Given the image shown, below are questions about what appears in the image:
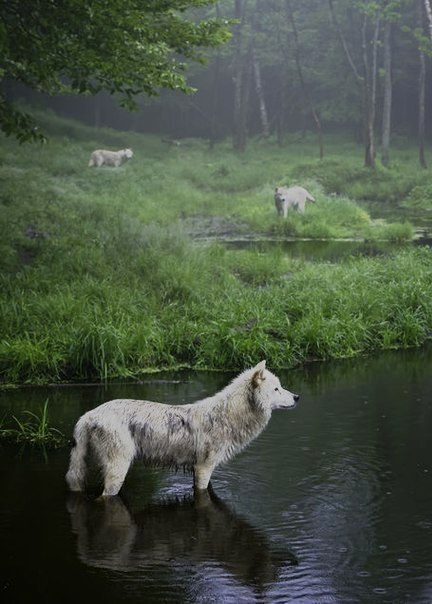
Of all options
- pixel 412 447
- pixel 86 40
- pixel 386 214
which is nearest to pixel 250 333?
pixel 412 447

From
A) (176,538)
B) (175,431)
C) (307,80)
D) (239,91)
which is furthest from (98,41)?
(307,80)

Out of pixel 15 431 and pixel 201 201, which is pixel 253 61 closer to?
pixel 201 201

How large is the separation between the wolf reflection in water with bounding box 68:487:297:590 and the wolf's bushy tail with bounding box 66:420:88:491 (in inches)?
4.8

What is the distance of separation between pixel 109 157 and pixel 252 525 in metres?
17.4

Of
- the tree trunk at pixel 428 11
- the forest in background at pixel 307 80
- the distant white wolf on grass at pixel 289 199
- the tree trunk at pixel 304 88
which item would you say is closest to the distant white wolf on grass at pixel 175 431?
the distant white wolf on grass at pixel 289 199

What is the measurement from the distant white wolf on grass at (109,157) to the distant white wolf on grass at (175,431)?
52.1 feet

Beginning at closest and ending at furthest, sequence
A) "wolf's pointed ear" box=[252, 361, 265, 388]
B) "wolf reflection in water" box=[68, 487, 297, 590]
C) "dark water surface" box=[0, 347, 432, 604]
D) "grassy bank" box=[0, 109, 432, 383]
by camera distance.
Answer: "dark water surface" box=[0, 347, 432, 604] < "wolf reflection in water" box=[68, 487, 297, 590] < "wolf's pointed ear" box=[252, 361, 265, 388] < "grassy bank" box=[0, 109, 432, 383]

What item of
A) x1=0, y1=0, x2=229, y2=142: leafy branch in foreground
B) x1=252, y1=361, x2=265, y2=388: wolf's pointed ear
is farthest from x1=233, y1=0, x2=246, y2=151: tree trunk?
x1=252, y1=361, x2=265, y2=388: wolf's pointed ear

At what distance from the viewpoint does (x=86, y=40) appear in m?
15.5

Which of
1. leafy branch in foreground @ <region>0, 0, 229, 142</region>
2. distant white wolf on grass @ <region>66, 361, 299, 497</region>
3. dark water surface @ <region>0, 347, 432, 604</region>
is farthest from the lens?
leafy branch in foreground @ <region>0, 0, 229, 142</region>

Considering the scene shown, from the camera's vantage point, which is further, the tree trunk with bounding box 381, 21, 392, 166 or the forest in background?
the tree trunk with bounding box 381, 21, 392, 166

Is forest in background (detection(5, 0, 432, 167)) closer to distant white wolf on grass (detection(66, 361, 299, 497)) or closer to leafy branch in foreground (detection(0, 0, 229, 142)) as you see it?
leafy branch in foreground (detection(0, 0, 229, 142))

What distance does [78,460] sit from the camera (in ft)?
23.5

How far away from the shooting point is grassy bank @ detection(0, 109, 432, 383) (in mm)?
12336
